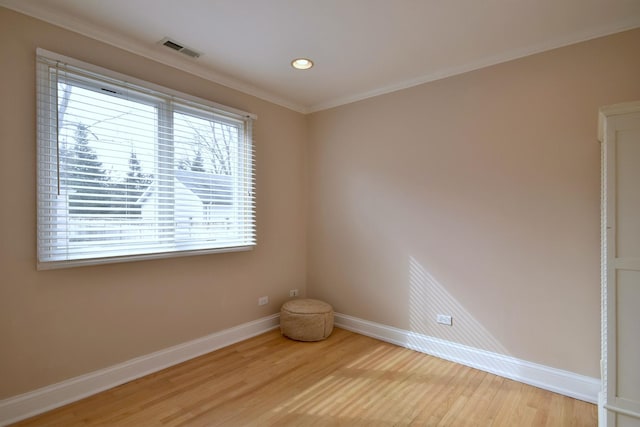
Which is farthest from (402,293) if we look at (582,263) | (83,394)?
(83,394)

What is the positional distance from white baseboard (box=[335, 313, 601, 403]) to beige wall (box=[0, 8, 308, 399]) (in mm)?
1326

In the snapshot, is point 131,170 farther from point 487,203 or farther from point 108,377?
point 487,203

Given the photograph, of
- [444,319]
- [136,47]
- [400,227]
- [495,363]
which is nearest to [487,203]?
[400,227]

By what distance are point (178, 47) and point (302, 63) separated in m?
1.02

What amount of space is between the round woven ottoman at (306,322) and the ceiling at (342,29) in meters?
2.37

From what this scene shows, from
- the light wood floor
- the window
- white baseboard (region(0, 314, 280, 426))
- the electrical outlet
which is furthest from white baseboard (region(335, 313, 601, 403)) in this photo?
the window

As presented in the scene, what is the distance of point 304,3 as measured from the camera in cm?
203

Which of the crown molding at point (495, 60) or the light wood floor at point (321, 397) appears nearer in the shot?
the light wood floor at point (321, 397)

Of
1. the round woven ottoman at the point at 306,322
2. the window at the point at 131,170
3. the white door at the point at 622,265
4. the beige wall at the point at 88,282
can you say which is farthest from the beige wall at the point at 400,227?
the white door at the point at 622,265

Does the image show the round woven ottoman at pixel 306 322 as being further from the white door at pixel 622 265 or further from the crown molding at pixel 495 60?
the crown molding at pixel 495 60

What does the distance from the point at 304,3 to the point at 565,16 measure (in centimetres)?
174

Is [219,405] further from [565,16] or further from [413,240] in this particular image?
[565,16]

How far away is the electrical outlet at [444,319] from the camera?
2932 mm

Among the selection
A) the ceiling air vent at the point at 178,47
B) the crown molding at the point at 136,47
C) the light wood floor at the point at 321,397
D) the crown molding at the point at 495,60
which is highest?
the ceiling air vent at the point at 178,47
